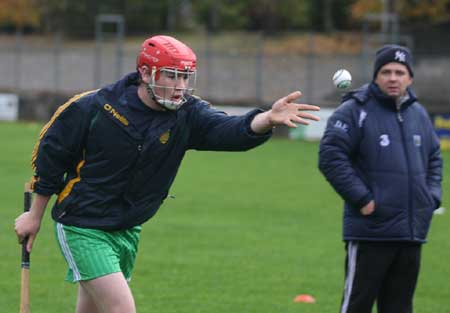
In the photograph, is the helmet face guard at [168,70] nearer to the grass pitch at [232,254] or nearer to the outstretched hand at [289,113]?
the outstretched hand at [289,113]

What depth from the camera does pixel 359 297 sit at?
6.42m

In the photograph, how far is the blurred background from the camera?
105 ft

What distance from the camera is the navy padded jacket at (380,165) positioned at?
636 centimetres

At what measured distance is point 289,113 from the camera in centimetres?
554

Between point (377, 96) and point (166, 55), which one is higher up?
point (166, 55)

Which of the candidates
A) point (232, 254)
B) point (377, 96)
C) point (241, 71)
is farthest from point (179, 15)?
point (377, 96)

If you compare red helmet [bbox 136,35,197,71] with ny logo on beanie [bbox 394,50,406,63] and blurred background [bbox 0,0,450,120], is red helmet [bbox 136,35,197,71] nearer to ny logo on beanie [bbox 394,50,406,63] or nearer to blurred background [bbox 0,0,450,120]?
ny logo on beanie [bbox 394,50,406,63]

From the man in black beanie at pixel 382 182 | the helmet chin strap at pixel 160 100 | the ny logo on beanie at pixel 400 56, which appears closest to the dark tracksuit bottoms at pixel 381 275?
the man in black beanie at pixel 382 182

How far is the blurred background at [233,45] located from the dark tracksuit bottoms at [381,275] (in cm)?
2041

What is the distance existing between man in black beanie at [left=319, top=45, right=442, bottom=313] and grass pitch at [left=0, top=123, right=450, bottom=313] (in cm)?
217

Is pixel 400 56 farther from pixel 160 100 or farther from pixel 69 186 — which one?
pixel 69 186

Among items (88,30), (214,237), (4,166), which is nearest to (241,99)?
(4,166)

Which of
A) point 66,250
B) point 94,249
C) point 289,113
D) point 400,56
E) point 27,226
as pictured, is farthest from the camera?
point 400,56

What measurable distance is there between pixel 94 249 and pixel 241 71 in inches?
A: 1127
